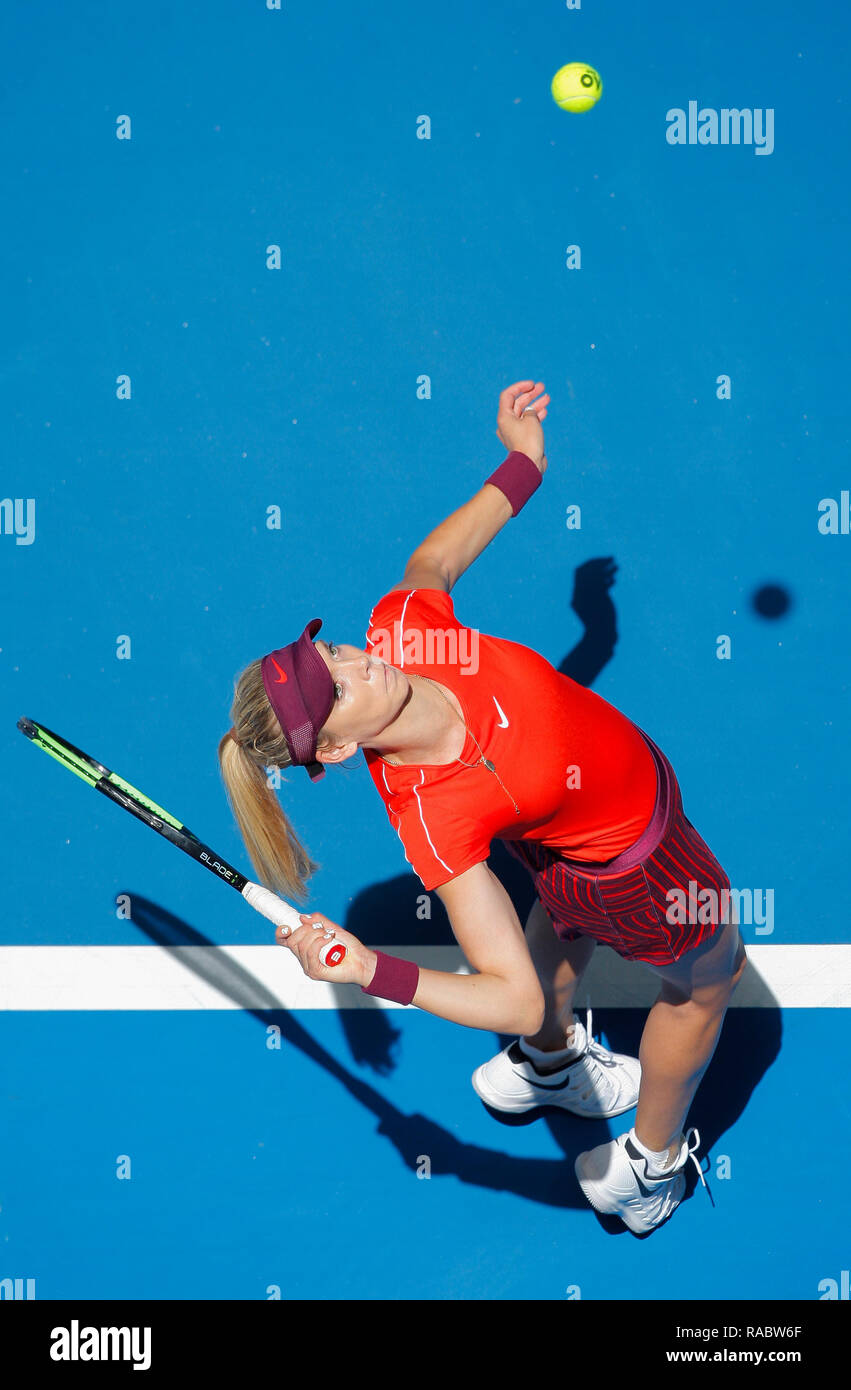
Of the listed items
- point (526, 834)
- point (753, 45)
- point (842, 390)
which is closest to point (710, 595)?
point (842, 390)

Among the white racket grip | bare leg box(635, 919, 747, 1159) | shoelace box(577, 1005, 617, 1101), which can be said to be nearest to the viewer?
the white racket grip

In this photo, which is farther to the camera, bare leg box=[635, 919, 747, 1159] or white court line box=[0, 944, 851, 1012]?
white court line box=[0, 944, 851, 1012]

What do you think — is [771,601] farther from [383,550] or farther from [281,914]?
[281,914]

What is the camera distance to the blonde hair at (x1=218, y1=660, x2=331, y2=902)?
2662mm

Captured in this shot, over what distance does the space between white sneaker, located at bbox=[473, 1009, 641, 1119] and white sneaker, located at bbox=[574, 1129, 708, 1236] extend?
148 mm

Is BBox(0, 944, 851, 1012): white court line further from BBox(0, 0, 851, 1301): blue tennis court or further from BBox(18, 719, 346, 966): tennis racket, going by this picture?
BBox(18, 719, 346, 966): tennis racket

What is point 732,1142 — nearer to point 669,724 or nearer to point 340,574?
point 669,724

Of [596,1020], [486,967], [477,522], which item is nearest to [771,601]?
[477,522]

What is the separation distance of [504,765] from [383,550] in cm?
186

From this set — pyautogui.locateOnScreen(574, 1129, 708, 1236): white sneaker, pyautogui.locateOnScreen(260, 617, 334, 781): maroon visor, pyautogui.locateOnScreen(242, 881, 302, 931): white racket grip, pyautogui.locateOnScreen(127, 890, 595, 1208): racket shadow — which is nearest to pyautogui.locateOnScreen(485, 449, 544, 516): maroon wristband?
pyautogui.locateOnScreen(260, 617, 334, 781): maroon visor

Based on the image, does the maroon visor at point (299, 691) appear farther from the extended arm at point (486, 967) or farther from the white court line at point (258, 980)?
the white court line at point (258, 980)

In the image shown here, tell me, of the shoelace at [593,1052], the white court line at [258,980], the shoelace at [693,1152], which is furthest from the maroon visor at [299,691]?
the shoelace at [693,1152]

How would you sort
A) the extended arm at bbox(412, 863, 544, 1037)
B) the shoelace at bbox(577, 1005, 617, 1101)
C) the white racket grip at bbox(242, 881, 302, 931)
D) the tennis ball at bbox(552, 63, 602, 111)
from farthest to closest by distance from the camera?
1. the tennis ball at bbox(552, 63, 602, 111)
2. the shoelace at bbox(577, 1005, 617, 1101)
3. the white racket grip at bbox(242, 881, 302, 931)
4. the extended arm at bbox(412, 863, 544, 1037)

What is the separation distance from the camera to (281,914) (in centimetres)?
312
